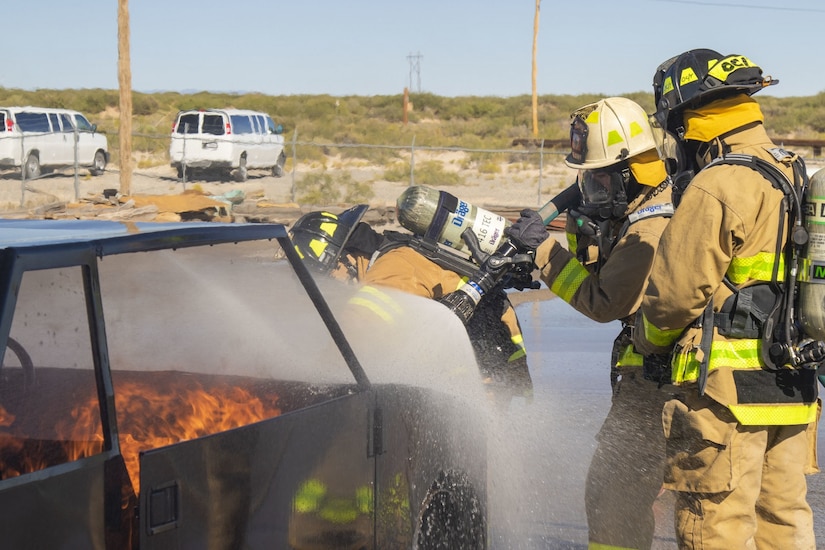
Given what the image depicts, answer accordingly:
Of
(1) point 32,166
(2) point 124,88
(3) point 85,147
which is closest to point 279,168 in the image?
(3) point 85,147

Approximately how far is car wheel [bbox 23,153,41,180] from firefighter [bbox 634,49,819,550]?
76.4 ft

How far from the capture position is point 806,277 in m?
3.23

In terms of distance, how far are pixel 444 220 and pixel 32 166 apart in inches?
880

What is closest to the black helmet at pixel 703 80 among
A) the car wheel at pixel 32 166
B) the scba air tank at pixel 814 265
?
the scba air tank at pixel 814 265

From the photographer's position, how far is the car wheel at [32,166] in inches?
969

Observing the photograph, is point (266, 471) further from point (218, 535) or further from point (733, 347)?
point (733, 347)

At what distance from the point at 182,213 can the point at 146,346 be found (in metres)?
14.2

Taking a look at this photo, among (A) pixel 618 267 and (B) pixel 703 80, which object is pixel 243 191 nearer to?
(A) pixel 618 267

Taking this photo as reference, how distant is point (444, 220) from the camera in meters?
4.69

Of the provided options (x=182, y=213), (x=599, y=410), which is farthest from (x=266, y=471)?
(x=182, y=213)

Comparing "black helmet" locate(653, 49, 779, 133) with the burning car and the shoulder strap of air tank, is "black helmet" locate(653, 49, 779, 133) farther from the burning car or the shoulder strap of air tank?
the burning car

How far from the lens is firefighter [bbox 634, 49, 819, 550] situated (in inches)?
127

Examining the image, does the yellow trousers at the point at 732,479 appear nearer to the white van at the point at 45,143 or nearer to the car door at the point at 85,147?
the white van at the point at 45,143

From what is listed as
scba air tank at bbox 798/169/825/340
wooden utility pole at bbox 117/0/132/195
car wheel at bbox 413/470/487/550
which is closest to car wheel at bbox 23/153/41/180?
wooden utility pole at bbox 117/0/132/195
